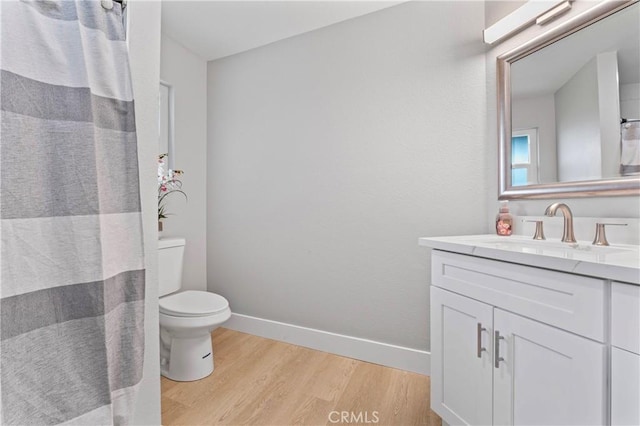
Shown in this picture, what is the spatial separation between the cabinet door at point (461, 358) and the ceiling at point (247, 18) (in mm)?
1860

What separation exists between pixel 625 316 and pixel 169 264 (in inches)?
82.6

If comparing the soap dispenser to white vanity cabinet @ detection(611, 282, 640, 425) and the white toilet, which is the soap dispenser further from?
the white toilet

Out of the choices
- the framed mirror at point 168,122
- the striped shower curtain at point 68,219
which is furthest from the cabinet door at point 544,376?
the framed mirror at point 168,122

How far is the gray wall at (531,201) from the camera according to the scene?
3.56 feet

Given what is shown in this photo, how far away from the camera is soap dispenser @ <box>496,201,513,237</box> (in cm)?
142

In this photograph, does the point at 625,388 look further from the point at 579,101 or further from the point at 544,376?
the point at 579,101

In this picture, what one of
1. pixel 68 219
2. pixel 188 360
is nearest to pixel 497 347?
pixel 68 219

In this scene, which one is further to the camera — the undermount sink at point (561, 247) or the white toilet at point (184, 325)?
the white toilet at point (184, 325)

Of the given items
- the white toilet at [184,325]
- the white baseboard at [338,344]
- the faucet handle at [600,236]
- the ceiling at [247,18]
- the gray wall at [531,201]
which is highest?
the ceiling at [247,18]

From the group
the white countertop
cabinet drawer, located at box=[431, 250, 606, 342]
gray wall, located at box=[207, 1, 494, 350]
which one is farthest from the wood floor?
the white countertop

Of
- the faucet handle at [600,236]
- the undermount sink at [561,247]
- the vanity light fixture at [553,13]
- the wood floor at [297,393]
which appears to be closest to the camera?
the undermount sink at [561,247]

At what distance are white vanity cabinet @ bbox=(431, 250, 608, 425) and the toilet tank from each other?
1.63 m

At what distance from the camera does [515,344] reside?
0.90 m

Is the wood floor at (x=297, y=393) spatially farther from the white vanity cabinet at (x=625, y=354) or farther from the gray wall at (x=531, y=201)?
the gray wall at (x=531, y=201)
